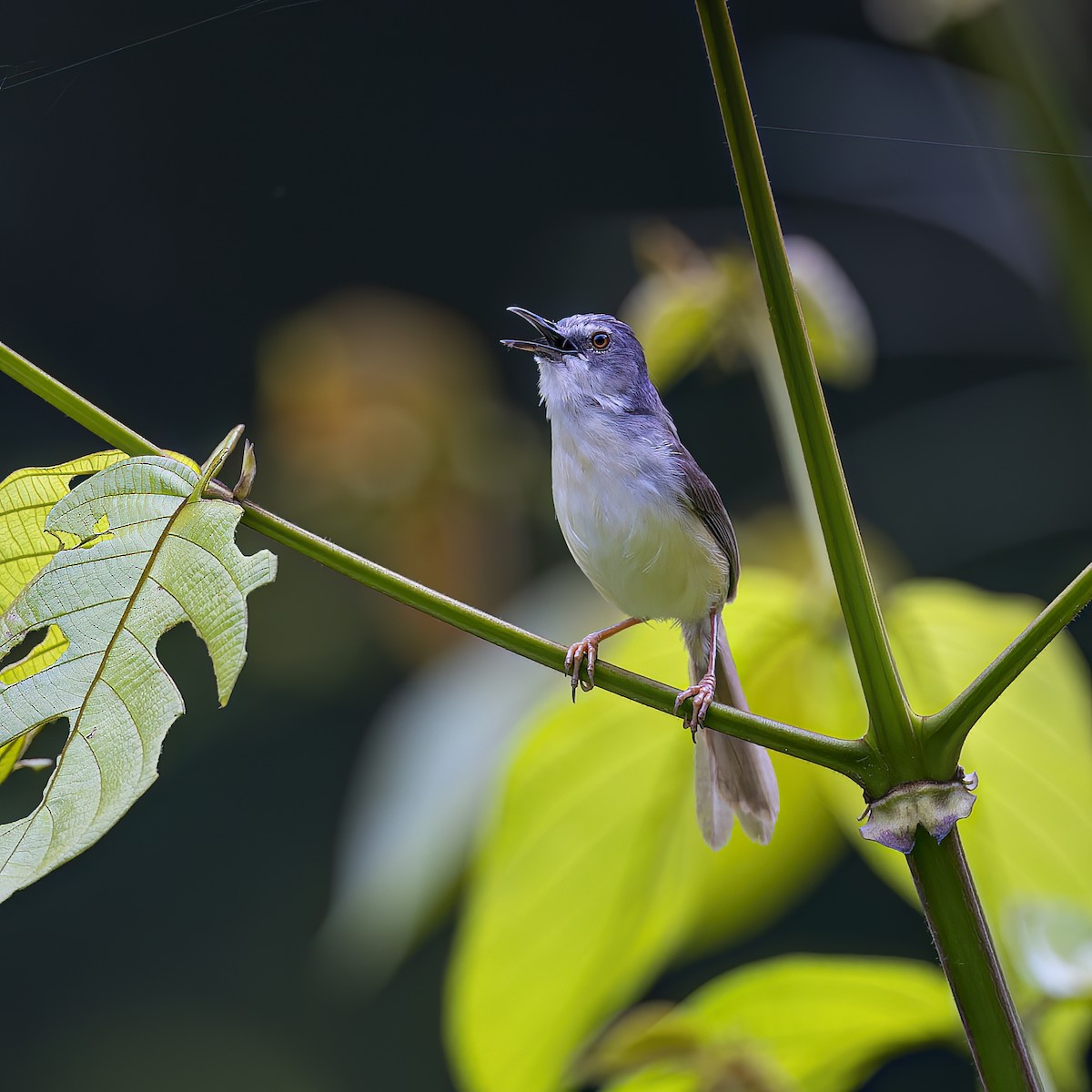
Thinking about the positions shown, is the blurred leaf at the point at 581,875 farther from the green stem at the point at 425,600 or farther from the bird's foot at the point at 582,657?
the green stem at the point at 425,600

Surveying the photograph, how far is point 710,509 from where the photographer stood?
0.87 metres

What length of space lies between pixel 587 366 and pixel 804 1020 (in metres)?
0.47

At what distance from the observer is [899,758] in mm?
503

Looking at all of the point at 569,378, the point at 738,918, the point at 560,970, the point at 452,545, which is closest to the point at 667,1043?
the point at 560,970

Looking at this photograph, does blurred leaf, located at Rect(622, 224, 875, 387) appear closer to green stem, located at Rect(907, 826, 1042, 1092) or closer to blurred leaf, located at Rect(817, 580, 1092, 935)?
blurred leaf, located at Rect(817, 580, 1092, 935)

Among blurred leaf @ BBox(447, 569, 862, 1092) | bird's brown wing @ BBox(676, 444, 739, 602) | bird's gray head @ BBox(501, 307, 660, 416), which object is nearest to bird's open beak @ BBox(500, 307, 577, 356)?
bird's gray head @ BBox(501, 307, 660, 416)

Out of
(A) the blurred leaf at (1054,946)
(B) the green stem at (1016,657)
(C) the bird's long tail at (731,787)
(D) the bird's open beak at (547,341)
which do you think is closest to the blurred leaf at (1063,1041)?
(A) the blurred leaf at (1054,946)

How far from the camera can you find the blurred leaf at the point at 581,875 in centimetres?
71

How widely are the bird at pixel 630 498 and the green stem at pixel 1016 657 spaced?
12.5 inches

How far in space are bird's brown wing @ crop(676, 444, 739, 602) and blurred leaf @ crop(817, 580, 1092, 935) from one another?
0.12 meters

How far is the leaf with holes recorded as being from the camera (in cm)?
46

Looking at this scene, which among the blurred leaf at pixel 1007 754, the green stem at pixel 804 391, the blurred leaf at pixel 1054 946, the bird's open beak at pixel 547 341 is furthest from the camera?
the bird's open beak at pixel 547 341

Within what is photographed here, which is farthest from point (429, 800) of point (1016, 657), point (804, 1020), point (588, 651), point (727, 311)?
point (1016, 657)

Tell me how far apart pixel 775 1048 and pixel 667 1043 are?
0.09m
